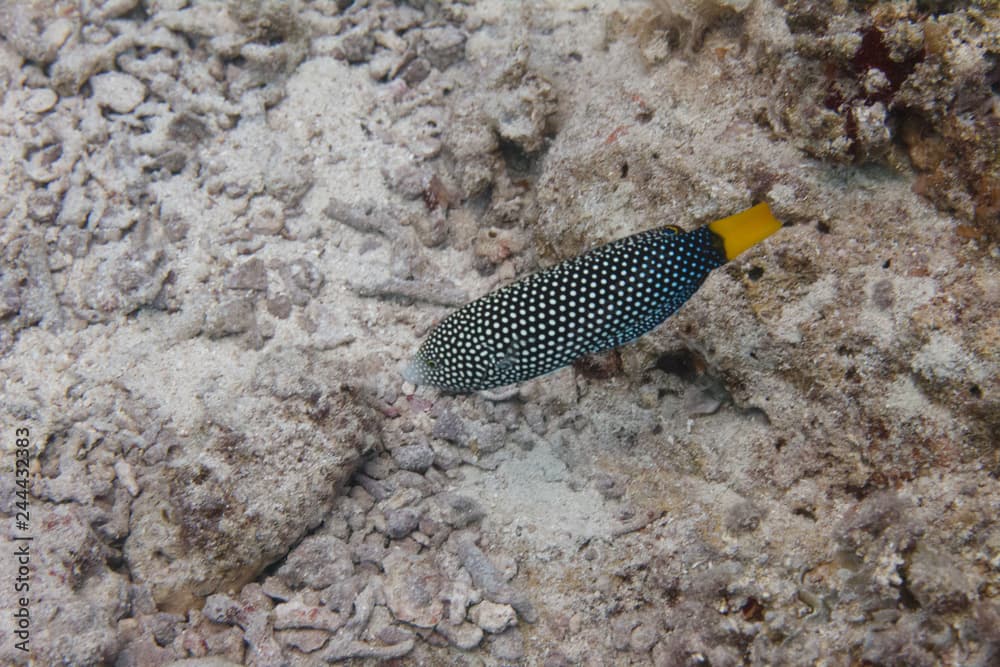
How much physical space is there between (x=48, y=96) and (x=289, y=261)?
334 cm

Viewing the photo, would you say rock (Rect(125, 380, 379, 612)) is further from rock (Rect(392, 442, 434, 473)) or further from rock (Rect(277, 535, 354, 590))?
rock (Rect(392, 442, 434, 473))

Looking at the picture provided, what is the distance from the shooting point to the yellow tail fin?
139 inches

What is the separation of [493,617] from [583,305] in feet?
7.99

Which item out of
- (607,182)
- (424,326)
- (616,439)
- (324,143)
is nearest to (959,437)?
(616,439)

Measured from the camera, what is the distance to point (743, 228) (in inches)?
140

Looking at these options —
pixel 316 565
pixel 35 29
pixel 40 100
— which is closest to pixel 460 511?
pixel 316 565

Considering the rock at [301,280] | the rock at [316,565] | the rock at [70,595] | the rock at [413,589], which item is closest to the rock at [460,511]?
the rock at [413,589]

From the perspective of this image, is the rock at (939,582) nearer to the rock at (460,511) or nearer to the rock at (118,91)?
the rock at (460,511)

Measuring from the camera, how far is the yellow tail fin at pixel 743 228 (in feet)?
11.6

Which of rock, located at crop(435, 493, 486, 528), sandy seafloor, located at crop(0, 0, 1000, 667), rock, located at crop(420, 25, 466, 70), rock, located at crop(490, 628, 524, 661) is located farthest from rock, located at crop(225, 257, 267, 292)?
rock, located at crop(490, 628, 524, 661)

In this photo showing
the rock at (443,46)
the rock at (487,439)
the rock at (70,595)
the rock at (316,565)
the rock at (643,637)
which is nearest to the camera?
the rock at (70,595)

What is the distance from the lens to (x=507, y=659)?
14.5 feet

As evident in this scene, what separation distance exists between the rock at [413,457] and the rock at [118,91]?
493cm

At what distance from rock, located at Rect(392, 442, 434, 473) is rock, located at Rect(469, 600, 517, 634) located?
127cm
